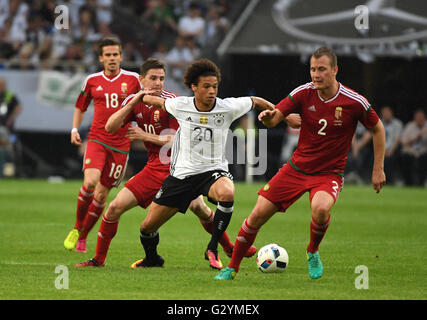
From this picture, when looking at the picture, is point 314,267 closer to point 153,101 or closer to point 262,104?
point 262,104

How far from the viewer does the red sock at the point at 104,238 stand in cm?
909

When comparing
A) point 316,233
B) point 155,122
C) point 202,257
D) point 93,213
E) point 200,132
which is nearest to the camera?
point 316,233

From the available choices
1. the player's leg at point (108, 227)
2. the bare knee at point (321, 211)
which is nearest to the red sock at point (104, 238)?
the player's leg at point (108, 227)

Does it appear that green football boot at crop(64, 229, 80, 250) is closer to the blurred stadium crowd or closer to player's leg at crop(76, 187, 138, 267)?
player's leg at crop(76, 187, 138, 267)

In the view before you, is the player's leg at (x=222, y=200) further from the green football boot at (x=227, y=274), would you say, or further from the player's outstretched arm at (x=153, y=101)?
the player's outstretched arm at (x=153, y=101)

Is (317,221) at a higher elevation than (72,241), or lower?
higher

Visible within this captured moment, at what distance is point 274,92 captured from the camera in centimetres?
2283

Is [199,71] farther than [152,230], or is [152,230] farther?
[152,230]

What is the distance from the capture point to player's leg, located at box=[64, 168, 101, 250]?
416 inches

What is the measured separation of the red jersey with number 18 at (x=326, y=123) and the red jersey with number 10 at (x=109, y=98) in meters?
3.01

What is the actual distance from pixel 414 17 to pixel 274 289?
592 inches

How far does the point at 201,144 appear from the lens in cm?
852

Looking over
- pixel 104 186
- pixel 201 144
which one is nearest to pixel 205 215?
pixel 201 144

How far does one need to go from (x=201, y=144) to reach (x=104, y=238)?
1508 mm
